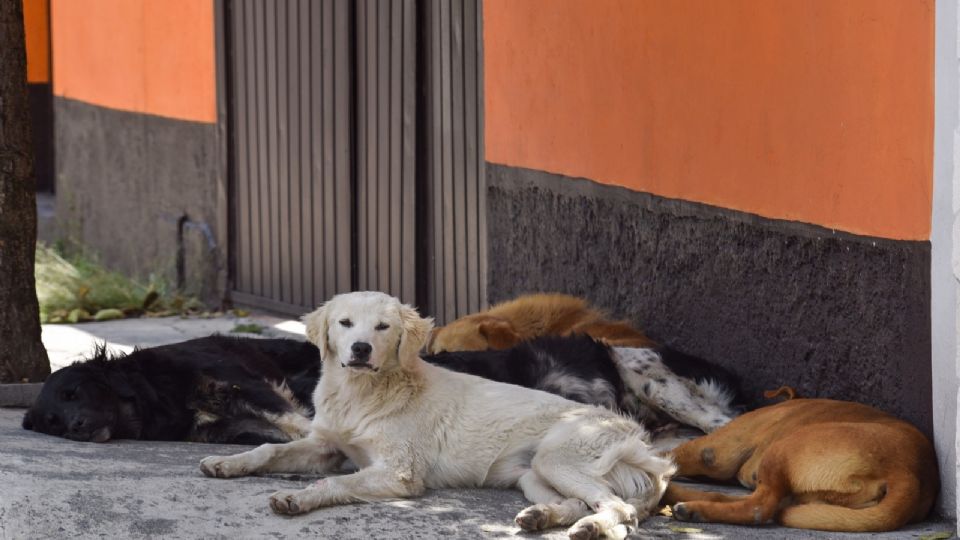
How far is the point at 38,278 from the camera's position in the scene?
12.6 metres

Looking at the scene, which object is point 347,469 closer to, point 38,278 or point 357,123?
point 357,123

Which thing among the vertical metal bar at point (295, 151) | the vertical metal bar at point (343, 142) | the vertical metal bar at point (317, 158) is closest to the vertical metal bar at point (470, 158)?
the vertical metal bar at point (343, 142)

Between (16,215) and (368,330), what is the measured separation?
2790 millimetres

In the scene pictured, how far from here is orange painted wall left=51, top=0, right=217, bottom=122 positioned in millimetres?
12741

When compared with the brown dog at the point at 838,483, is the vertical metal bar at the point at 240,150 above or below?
above

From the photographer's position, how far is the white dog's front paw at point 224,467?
5672mm

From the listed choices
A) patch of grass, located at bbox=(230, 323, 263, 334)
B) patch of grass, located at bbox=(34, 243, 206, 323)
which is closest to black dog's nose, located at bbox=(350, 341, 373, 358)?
patch of grass, located at bbox=(230, 323, 263, 334)

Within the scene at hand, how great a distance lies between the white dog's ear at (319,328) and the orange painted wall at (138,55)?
23.5 ft

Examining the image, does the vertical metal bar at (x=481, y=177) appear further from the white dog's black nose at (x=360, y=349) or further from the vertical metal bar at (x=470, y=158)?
the white dog's black nose at (x=360, y=349)

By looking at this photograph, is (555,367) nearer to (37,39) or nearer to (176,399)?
(176,399)

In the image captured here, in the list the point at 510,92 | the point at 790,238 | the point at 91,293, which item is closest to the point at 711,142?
the point at 790,238

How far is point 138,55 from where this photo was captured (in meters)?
13.7

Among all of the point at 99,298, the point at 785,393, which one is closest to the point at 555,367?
the point at 785,393

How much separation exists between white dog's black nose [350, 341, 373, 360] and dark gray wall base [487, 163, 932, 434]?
207 centimetres
